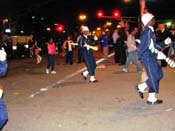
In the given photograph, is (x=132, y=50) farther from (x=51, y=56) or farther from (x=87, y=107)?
(x=87, y=107)

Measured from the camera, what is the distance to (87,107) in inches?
389

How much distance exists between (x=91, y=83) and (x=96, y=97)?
306 centimetres

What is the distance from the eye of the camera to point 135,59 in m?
17.4

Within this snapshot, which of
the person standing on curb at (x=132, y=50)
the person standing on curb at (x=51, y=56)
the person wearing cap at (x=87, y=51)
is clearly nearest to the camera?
the person wearing cap at (x=87, y=51)

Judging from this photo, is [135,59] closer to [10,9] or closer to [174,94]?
[174,94]

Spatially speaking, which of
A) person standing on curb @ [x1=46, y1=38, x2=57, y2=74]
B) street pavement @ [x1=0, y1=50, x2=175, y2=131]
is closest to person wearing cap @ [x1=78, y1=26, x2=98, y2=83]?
street pavement @ [x1=0, y1=50, x2=175, y2=131]

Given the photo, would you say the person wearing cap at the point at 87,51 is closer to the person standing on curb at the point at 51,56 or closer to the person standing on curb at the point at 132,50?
the person standing on curb at the point at 132,50

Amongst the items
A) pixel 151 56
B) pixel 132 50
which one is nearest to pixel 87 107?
pixel 151 56

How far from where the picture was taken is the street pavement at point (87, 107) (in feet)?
26.7

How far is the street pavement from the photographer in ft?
26.7

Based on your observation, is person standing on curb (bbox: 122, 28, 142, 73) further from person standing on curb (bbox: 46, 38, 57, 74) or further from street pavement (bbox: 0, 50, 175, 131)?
person standing on curb (bbox: 46, 38, 57, 74)

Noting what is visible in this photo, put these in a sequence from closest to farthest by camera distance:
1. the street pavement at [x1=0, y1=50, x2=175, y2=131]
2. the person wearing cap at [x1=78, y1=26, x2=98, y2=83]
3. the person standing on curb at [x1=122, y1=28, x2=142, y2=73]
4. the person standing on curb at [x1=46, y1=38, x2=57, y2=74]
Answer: the street pavement at [x1=0, y1=50, x2=175, y2=131]
the person wearing cap at [x1=78, y1=26, x2=98, y2=83]
the person standing on curb at [x1=122, y1=28, x2=142, y2=73]
the person standing on curb at [x1=46, y1=38, x2=57, y2=74]

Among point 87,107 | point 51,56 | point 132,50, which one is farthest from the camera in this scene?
point 51,56

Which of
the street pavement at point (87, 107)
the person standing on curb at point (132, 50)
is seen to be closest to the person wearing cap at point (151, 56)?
the street pavement at point (87, 107)
